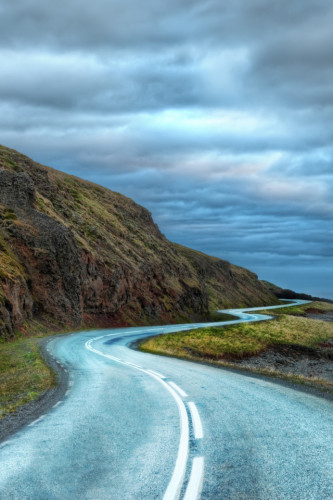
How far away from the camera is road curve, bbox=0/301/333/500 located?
19.2ft

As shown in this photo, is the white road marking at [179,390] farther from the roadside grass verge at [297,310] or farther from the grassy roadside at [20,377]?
the roadside grass verge at [297,310]

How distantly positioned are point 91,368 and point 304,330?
4220cm

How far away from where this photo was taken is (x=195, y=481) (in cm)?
603

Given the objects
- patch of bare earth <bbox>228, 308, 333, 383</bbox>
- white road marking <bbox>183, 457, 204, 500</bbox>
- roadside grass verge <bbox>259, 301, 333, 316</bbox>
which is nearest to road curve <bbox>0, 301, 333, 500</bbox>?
white road marking <bbox>183, 457, 204, 500</bbox>

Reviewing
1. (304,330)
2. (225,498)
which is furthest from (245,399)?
(304,330)

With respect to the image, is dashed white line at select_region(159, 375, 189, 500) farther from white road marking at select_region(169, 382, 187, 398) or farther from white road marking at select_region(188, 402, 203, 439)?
white road marking at select_region(169, 382, 187, 398)

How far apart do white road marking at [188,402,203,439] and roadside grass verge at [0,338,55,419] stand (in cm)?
444

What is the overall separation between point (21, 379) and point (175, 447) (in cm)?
1109

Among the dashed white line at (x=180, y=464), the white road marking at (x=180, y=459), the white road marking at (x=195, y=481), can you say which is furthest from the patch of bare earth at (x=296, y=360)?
the white road marking at (x=195, y=481)

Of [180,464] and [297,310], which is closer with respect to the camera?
[180,464]

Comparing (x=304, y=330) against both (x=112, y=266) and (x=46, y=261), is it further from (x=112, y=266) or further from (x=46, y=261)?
(x=46, y=261)

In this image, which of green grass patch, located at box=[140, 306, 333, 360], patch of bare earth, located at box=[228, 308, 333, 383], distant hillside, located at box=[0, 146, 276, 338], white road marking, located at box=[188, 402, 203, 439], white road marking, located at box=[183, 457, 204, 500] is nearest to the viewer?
white road marking, located at box=[183, 457, 204, 500]

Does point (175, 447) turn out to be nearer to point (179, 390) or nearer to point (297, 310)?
point (179, 390)

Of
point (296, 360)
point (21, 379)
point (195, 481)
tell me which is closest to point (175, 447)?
point (195, 481)
